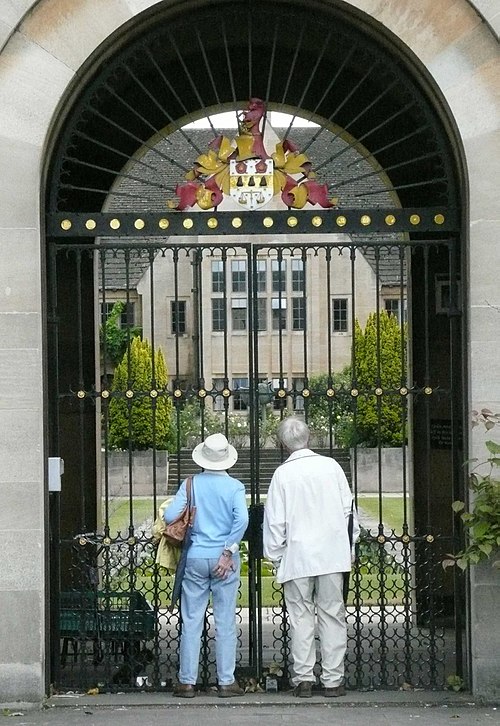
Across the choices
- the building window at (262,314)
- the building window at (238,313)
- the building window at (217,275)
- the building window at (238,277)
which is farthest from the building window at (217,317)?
the building window at (262,314)

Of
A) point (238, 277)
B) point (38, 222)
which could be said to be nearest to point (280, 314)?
point (38, 222)

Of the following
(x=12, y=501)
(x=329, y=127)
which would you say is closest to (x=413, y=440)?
(x=329, y=127)

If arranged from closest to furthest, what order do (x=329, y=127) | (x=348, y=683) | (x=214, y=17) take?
(x=348, y=683)
(x=214, y=17)
(x=329, y=127)

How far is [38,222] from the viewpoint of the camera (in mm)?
7855

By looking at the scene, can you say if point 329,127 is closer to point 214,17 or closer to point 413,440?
point 214,17

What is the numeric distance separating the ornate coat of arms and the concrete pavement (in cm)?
320

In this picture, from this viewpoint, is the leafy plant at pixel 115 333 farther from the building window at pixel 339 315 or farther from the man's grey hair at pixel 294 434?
the man's grey hair at pixel 294 434

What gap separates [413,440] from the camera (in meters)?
11.0

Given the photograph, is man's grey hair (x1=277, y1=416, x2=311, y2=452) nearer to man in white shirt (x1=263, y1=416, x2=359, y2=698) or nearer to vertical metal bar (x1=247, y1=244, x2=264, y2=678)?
man in white shirt (x1=263, y1=416, x2=359, y2=698)

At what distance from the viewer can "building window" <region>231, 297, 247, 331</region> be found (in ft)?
116

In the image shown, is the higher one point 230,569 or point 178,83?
point 178,83

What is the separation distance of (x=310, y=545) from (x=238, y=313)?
29217mm

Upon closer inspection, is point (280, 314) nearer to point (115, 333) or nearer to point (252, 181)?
point (252, 181)

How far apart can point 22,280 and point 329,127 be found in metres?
4.12
